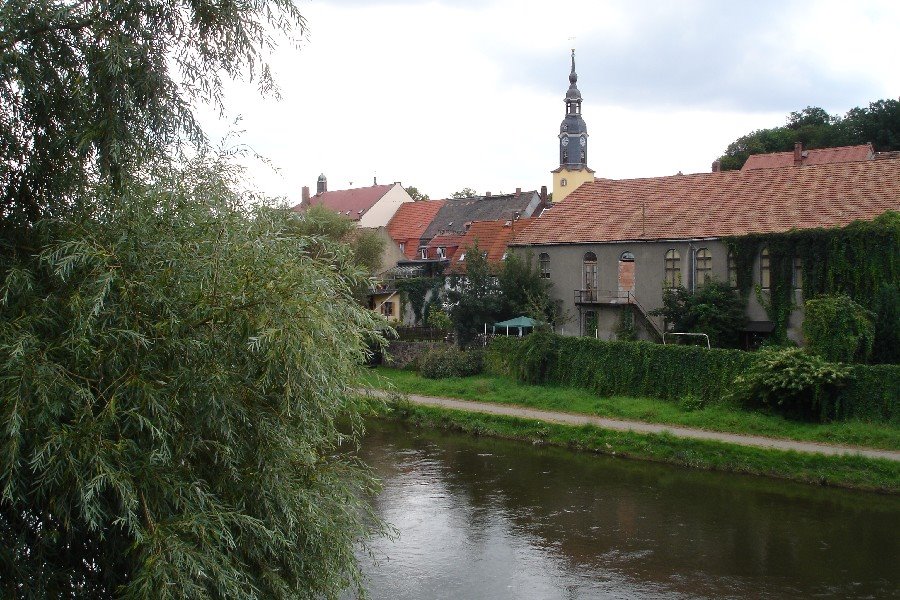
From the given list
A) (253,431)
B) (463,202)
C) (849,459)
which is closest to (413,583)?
(253,431)

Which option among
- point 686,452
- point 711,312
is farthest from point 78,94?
point 711,312

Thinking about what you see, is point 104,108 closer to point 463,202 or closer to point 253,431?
point 253,431

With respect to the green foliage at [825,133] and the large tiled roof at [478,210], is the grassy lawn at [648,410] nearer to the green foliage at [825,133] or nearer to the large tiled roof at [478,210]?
the large tiled roof at [478,210]

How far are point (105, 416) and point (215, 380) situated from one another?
2.93 ft

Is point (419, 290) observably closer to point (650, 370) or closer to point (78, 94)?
point (650, 370)

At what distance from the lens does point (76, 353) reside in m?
6.91

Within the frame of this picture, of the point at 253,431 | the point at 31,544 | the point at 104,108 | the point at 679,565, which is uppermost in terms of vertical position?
the point at 104,108

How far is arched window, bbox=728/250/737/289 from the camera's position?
96.3 feet

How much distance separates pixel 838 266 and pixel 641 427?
8068 millimetres

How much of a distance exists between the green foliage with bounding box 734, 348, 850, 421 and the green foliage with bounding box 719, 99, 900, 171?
38.9 meters

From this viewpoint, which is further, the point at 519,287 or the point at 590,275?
the point at 519,287

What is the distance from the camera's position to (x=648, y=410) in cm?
2552

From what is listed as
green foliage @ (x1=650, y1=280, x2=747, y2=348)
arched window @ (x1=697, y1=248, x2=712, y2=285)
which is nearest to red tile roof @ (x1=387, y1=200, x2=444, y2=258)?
arched window @ (x1=697, y1=248, x2=712, y2=285)

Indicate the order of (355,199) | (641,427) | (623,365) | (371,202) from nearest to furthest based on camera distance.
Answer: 1. (641,427)
2. (623,365)
3. (371,202)
4. (355,199)
